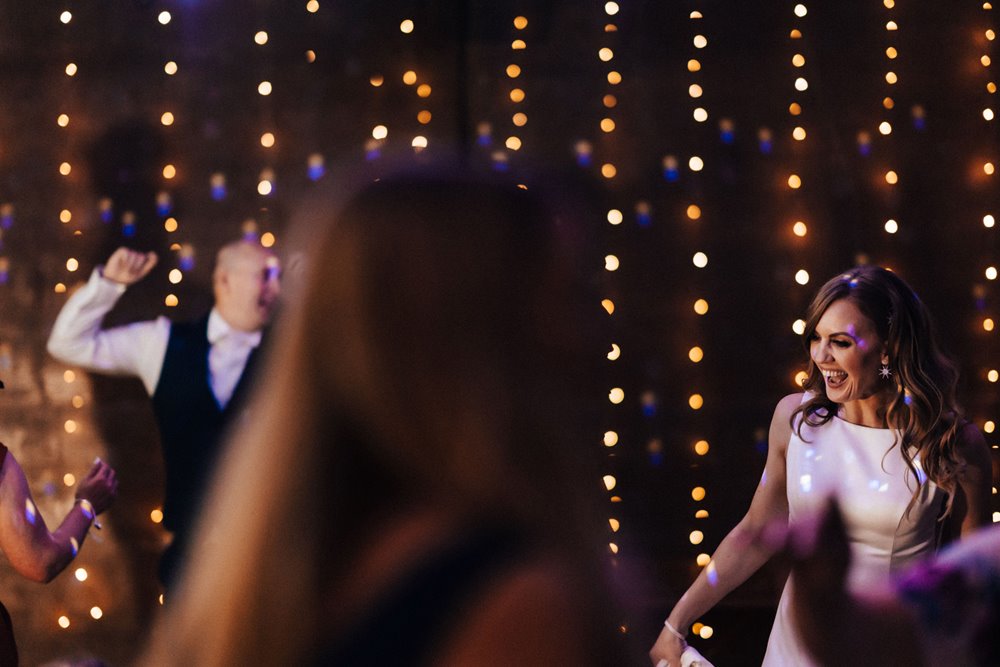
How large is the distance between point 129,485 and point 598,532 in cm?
255

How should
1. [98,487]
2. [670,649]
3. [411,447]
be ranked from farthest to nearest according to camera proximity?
[98,487] < [670,649] < [411,447]

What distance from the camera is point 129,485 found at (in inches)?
107

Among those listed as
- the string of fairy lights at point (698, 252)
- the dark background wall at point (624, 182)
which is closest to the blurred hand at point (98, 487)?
the dark background wall at point (624, 182)

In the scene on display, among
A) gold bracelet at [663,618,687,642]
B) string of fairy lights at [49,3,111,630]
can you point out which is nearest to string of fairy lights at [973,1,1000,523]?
gold bracelet at [663,618,687,642]

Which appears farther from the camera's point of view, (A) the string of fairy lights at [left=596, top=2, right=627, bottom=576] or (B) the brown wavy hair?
(A) the string of fairy lights at [left=596, top=2, right=627, bottom=576]

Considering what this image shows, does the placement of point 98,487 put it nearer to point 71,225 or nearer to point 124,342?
point 124,342

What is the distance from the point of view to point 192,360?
2707 millimetres

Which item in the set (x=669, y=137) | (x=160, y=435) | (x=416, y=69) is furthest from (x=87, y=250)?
A: (x=669, y=137)

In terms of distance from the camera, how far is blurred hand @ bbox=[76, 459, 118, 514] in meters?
2.41

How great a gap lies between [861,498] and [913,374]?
0.29 metres

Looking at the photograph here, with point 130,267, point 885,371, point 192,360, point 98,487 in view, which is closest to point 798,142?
point 885,371

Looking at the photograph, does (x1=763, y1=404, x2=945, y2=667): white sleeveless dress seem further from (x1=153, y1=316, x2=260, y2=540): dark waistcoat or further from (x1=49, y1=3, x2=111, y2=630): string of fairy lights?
(x1=49, y1=3, x2=111, y2=630): string of fairy lights

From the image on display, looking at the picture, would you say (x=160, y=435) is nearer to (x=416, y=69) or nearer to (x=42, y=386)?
(x=42, y=386)

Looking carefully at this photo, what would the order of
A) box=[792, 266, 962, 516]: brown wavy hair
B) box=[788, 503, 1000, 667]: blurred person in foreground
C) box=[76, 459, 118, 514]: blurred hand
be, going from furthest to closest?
1. box=[76, 459, 118, 514]: blurred hand
2. box=[792, 266, 962, 516]: brown wavy hair
3. box=[788, 503, 1000, 667]: blurred person in foreground
